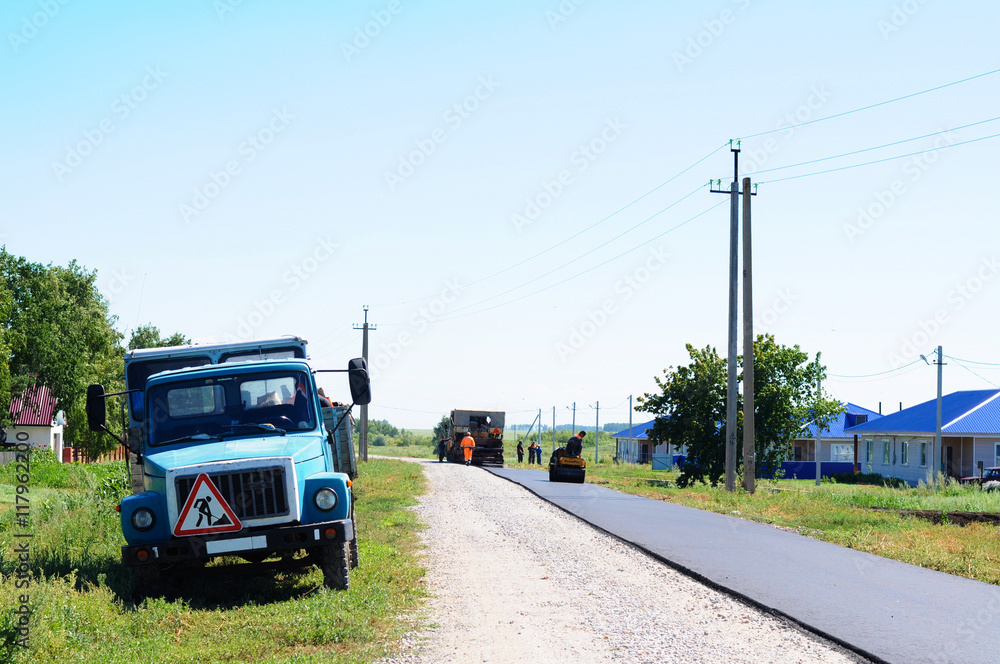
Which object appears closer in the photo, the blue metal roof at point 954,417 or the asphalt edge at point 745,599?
the asphalt edge at point 745,599

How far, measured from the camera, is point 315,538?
29.0ft

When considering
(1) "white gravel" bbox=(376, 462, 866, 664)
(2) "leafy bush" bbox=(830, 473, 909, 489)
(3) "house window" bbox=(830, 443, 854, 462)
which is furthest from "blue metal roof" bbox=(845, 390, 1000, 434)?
(1) "white gravel" bbox=(376, 462, 866, 664)

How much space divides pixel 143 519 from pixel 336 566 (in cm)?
195

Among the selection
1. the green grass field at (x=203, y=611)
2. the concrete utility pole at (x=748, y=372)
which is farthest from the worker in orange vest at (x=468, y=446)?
the green grass field at (x=203, y=611)

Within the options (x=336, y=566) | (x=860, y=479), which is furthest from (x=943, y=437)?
(x=336, y=566)

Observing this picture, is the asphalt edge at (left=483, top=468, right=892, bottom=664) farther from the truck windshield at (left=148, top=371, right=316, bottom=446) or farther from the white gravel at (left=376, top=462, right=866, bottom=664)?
the truck windshield at (left=148, top=371, right=316, bottom=446)

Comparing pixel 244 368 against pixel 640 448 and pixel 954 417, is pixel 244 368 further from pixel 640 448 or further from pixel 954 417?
pixel 640 448

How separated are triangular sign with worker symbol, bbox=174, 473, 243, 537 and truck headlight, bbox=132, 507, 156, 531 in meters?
0.38

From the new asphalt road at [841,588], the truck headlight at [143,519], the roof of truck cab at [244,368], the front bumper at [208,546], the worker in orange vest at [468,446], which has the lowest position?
the worker in orange vest at [468,446]

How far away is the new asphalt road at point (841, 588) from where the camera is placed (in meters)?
7.49

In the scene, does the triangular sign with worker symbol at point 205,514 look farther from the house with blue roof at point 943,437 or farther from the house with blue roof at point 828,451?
the house with blue roof at point 828,451

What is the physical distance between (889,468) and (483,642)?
174 feet

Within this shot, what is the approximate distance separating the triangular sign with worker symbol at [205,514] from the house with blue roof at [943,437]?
139 ft

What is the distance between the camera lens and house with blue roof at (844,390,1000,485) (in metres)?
47.4
